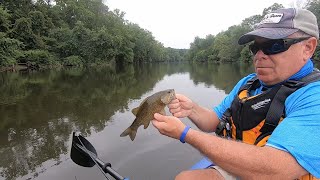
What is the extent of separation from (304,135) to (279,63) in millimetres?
755

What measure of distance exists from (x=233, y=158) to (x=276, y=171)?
0.92ft

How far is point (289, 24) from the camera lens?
2229mm

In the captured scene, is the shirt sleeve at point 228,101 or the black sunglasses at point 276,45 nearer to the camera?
the black sunglasses at point 276,45

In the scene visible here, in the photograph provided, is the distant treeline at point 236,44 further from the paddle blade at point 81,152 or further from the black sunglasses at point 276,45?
the black sunglasses at point 276,45

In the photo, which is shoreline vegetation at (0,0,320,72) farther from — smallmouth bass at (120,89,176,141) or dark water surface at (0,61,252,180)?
smallmouth bass at (120,89,176,141)

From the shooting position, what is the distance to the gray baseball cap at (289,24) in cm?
221

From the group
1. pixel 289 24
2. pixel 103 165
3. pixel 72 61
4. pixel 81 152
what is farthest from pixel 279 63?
pixel 72 61

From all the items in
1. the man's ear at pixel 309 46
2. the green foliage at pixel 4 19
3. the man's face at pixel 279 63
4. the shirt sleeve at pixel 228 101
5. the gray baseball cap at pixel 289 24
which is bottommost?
the shirt sleeve at pixel 228 101

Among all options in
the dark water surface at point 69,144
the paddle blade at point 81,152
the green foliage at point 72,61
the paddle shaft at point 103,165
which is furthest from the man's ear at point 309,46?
the green foliage at point 72,61

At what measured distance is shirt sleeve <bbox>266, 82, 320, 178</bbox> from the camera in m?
1.77

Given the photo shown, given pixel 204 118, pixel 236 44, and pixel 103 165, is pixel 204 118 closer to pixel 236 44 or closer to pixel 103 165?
pixel 103 165

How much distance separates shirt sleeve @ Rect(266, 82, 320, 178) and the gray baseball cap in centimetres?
55

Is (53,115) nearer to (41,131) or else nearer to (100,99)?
(41,131)

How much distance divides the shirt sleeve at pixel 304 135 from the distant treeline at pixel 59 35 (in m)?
33.0
